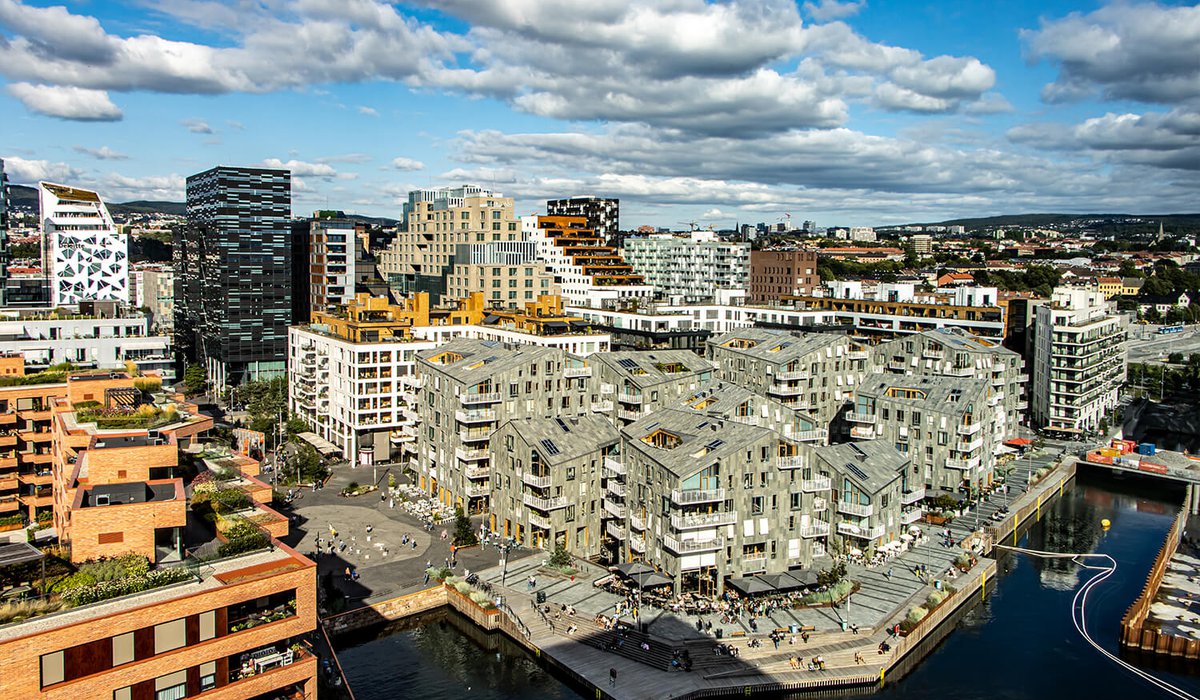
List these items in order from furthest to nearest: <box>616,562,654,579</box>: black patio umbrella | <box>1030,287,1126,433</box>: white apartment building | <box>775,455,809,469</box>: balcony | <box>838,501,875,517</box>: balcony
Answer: <box>1030,287,1126,433</box>: white apartment building, <box>838,501,875,517</box>: balcony, <box>775,455,809,469</box>: balcony, <box>616,562,654,579</box>: black patio umbrella

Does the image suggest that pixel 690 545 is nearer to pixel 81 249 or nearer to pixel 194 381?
pixel 194 381

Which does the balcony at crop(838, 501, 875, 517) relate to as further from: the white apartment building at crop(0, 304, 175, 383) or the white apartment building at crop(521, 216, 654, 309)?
the white apartment building at crop(521, 216, 654, 309)

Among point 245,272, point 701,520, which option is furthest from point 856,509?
point 245,272

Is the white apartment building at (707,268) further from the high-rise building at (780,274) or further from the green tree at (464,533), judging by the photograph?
the green tree at (464,533)

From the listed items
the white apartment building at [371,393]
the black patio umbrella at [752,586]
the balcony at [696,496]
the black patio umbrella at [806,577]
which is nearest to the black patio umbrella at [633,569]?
the balcony at [696,496]

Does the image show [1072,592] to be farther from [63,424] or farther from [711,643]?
[63,424]

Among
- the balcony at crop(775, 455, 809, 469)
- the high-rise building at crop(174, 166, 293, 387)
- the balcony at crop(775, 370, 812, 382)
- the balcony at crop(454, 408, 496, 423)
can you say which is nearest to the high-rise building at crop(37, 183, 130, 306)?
the high-rise building at crop(174, 166, 293, 387)
